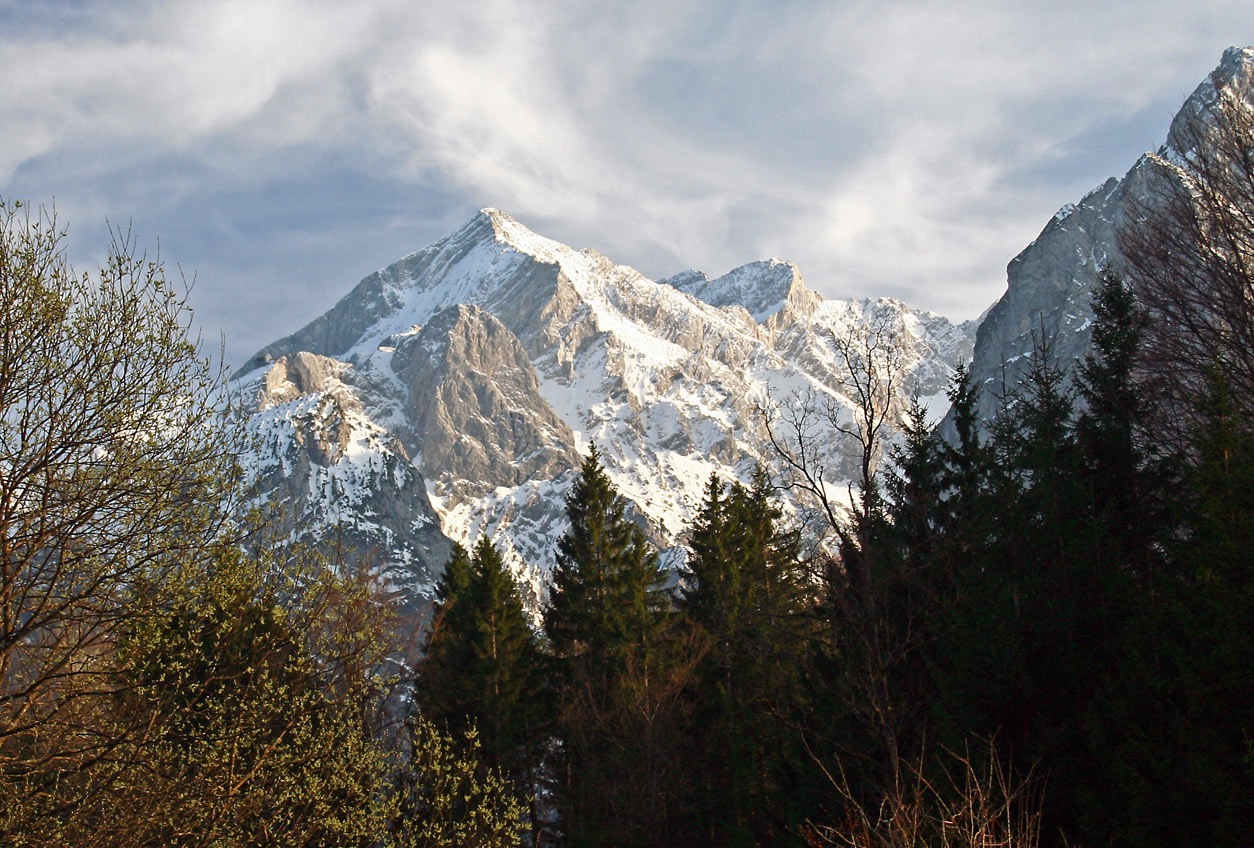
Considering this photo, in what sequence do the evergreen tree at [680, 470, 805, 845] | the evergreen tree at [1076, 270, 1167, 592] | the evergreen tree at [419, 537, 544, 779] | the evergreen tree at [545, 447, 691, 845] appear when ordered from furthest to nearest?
the evergreen tree at [419, 537, 544, 779]
the evergreen tree at [545, 447, 691, 845]
the evergreen tree at [680, 470, 805, 845]
the evergreen tree at [1076, 270, 1167, 592]

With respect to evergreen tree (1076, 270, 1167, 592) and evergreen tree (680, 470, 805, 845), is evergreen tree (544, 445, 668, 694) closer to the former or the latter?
evergreen tree (680, 470, 805, 845)

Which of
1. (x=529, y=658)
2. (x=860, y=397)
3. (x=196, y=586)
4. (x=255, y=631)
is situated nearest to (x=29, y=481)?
(x=196, y=586)

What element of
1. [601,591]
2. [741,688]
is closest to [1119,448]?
[741,688]

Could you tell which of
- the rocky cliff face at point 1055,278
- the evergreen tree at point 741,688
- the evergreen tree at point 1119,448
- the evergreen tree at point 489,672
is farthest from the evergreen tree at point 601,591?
the rocky cliff face at point 1055,278

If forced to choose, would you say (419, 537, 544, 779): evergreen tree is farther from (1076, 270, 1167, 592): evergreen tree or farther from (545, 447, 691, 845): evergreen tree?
(1076, 270, 1167, 592): evergreen tree

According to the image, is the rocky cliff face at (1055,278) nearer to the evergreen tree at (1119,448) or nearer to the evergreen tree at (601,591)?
the evergreen tree at (601,591)

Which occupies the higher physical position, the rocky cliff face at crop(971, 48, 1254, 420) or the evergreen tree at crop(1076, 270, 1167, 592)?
the rocky cliff face at crop(971, 48, 1254, 420)

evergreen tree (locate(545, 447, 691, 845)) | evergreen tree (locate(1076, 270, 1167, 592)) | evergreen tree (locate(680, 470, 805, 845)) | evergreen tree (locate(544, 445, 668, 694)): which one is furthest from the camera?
evergreen tree (locate(544, 445, 668, 694))

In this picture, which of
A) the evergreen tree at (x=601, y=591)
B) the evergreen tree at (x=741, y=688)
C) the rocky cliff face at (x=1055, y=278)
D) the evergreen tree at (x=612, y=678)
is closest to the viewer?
the evergreen tree at (x=741, y=688)

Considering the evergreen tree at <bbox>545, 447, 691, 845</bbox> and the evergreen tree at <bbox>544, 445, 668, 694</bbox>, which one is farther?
the evergreen tree at <bbox>544, 445, 668, 694</bbox>

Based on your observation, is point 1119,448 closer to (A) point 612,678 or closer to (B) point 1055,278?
(A) point 612,678

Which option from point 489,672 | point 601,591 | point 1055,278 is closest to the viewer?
point 489,672

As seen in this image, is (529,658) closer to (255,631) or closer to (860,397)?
(255,631)

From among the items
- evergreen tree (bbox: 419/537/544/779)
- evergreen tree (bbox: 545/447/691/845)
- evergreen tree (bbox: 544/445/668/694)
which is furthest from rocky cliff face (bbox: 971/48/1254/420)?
evergreen tree (bbox: 419/537/544/779)
